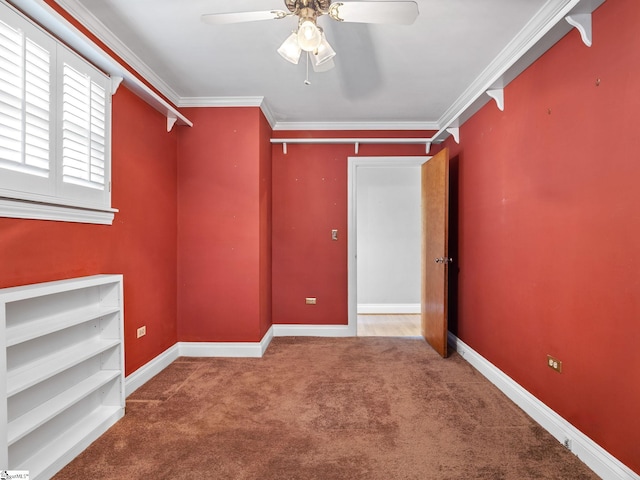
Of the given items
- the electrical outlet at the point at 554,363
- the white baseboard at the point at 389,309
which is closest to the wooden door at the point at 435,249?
the electrical outlet at the point at 554,363

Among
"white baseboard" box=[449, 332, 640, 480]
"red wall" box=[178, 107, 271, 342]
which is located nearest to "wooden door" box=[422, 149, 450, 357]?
"white baseboard" box=[449, 332, 640, 480]

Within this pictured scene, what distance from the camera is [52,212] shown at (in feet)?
6.12

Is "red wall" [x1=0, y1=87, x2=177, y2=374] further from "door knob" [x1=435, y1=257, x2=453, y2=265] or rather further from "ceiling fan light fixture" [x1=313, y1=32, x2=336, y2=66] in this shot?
"door knob" [x1=435, y1=257, x2=453, y2=265]

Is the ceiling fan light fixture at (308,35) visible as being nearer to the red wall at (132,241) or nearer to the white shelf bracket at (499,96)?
the red wall at (132,241)

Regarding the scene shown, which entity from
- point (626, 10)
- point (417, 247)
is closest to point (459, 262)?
point (417, 247)

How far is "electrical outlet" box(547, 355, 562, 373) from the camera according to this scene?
200cm

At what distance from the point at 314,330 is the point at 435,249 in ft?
5.64

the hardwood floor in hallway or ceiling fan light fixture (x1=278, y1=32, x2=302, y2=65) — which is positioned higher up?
ceiling fan light fixture (x1=278, y1=32, x2=302, y2=65)

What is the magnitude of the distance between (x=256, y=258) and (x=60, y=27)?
2193mm

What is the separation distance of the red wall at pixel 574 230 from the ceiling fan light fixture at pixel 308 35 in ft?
4.73

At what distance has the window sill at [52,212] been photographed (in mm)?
1620

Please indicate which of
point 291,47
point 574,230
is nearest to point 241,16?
point 291,47

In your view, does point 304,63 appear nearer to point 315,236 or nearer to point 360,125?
point 360,125

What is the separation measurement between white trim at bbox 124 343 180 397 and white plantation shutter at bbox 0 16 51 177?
165 cm
